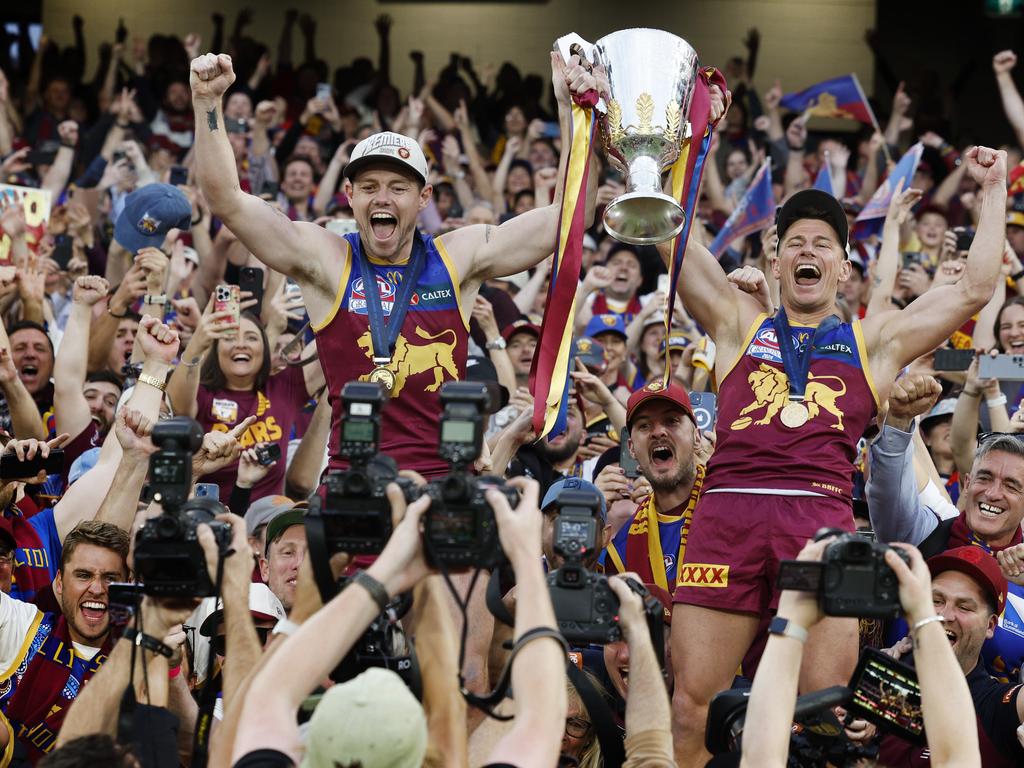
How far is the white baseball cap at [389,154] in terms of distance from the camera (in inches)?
213

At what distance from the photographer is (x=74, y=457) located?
24.6ft

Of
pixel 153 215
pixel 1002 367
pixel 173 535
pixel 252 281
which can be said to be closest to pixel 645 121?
pixel 173 535

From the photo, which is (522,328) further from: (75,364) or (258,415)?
(75,364)

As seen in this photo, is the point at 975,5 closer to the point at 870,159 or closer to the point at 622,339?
the point at 870,159

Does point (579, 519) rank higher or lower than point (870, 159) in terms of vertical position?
lower

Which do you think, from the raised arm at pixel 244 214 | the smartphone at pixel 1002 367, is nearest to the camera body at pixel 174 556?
the raised arm at pixel 244 214

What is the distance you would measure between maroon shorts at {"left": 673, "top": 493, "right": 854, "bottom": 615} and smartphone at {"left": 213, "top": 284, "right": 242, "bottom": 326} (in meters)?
3.05

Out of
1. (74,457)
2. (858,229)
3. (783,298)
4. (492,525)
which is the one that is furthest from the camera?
(858,229)

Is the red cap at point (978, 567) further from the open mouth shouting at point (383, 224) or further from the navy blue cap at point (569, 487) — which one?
the open mouth shouting at point (383, 224)

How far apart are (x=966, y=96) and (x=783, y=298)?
14.7 meters

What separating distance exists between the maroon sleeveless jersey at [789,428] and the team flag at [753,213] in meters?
4.34

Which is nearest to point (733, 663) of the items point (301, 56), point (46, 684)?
point (46, 684)

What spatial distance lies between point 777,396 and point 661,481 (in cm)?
114

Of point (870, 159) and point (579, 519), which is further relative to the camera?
point (870, 159)
